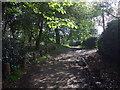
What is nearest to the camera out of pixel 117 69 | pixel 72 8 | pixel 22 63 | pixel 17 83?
pixel 17 83

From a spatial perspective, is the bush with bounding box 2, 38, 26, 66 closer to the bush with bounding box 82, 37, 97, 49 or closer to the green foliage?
the green foliage

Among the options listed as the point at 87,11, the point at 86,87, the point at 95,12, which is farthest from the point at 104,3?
the point at 86,87

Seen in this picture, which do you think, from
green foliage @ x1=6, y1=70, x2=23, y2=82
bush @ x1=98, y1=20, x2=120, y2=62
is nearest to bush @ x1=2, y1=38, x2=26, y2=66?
green foliage @ x1=6, y1=70, x2=23, y2=82

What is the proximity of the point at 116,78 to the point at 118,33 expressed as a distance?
7.63 ft

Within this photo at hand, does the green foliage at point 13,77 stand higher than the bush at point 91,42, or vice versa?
the bush at point 91,42

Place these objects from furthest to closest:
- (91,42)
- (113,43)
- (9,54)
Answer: (91,42) → (113,43) → (9,54)

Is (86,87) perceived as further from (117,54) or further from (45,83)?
(117,54)

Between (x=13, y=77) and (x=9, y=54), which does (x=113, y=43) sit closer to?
(x=13, y=77)

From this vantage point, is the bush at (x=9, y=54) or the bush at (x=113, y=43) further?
the bush at (x=113, y=43)

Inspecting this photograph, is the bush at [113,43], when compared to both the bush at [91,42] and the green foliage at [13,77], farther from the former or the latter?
the bush at [91,42]

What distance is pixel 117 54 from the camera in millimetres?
5918

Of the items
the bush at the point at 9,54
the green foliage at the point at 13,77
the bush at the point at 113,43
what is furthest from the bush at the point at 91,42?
the green foliage at the point at 13,77

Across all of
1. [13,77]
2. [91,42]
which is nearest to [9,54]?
[13,77]

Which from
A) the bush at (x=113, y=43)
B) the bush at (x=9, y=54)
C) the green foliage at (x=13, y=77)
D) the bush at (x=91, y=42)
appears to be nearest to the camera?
the green foliage at (x=13, y=77)
